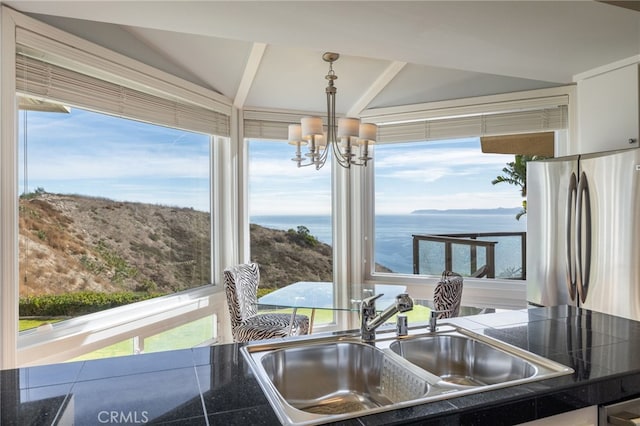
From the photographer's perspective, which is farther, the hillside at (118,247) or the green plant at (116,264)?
the green plant at (116,264)

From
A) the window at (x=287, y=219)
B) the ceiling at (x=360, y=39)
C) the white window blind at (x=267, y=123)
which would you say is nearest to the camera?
the ceiling at (x=360, y=39)

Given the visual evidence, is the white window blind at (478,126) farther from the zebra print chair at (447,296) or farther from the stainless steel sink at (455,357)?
the stainless steel sink at (455,357)

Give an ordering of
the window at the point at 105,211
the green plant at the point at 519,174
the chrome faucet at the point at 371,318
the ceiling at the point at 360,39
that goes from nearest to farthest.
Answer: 1. the chrome faucet at the point at 371,318
2. the ceiling at the point at 360,39
3. the window at the point at 105,211
4. the green plant at the point at 519,174

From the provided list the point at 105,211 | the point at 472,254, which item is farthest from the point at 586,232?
the point at 105,211

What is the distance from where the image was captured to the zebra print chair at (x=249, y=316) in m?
2.89

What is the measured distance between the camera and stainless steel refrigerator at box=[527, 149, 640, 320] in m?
2.23

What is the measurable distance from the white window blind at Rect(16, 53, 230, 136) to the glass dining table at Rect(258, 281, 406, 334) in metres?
1.52

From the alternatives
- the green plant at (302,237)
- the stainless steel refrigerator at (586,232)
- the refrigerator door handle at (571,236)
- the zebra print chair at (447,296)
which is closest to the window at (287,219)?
the green plant at (302,237)

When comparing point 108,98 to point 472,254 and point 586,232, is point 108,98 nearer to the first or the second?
point 586,232

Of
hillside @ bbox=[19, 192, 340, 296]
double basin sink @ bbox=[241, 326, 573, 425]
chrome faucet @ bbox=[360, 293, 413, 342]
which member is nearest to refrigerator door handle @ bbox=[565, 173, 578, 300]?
double basin sink @ bbox=[241, 326, 573, 425]

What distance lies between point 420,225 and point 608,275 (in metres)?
1.74

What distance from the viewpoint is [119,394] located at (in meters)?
1.02

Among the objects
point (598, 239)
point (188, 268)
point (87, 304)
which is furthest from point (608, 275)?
point (87, 304)

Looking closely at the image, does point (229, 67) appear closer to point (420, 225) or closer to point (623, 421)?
point (420, 225)
